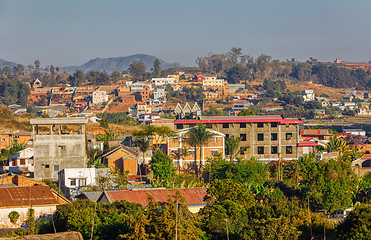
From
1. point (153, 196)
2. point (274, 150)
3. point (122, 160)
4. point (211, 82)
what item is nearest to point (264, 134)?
point (274, 150)

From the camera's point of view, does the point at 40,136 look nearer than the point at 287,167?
Yes

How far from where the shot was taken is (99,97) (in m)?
127

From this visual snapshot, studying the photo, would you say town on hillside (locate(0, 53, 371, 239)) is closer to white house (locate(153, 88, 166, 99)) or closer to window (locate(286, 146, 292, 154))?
window (locate(286, 146, 292, 154))

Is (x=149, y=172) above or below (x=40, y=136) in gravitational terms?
below

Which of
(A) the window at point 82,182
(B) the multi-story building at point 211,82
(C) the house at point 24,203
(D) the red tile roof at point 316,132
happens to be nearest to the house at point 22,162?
(A) the window at point 82,182

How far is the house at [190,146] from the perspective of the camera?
4438 centimetres

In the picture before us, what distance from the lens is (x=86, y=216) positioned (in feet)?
66.8

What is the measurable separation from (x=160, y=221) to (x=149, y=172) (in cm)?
2286

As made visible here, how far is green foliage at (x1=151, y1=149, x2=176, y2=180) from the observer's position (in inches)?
1536

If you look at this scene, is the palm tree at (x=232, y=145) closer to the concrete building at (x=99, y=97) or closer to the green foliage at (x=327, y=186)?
the green foliage at (x=327, y=186)

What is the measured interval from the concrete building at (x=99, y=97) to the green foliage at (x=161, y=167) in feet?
284

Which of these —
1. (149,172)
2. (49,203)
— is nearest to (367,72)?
(149,172)

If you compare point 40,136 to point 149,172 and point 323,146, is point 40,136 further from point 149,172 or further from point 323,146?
point 323,146

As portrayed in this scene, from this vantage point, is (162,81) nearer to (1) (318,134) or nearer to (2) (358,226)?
(1) (318,134)
